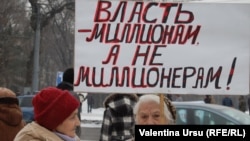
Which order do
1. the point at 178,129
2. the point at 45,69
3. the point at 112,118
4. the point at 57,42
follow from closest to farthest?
the point at 178,129
the point at 112,118
the point at 57,42
the point at 45,69

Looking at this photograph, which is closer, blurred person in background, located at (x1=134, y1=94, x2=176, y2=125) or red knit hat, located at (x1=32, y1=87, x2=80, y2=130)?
red knit hat, located at (x1=32, y1=87, x2=80, y2=130)

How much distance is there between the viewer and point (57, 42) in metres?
50.6

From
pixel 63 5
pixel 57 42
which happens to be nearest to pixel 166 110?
pixel 63 5

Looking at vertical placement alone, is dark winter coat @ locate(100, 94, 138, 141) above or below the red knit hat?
below

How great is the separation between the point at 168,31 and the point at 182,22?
0.39ft

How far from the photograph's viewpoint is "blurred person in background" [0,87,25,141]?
5.57 meters

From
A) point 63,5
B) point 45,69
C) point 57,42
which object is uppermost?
point 63,5

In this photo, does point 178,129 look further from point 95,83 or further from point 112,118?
point 112,118

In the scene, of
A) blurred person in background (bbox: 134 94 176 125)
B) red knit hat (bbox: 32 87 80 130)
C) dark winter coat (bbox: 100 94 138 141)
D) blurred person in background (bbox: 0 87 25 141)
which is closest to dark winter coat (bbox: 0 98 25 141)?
blurred person in background (bbox: 0 87 25 141)

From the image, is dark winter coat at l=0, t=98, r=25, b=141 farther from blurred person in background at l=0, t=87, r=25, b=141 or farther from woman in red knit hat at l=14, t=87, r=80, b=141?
woman in red knit hat at l=14, t=87, r=80, b=141

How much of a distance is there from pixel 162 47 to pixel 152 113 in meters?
0.49

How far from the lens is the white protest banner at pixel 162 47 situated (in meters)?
4.58

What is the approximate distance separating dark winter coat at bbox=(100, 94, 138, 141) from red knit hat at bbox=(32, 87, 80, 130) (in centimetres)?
155

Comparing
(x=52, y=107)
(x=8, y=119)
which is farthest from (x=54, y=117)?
(x=8, y=119)
